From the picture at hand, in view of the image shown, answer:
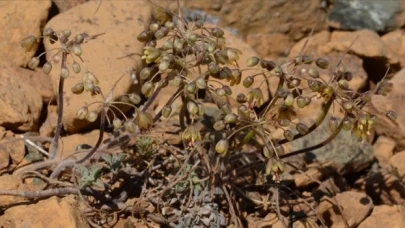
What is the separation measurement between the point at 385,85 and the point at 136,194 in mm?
1498

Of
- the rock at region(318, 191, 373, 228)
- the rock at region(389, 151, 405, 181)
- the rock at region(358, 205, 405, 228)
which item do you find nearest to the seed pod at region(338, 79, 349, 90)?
the rock at region(318, 191, 373, 228)

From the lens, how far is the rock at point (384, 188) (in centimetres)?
496

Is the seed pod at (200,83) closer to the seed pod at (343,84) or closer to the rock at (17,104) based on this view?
the seed pod at (343,84)

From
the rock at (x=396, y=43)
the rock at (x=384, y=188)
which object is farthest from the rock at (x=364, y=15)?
the rock at (x=384, y=188)

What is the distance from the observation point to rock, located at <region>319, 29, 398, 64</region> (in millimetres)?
5891

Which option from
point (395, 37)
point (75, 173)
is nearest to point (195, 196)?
point (75, 173)

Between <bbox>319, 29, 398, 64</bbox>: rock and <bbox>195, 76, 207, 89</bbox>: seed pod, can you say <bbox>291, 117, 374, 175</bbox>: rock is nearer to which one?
<bbox>319, 29, 398, 64</bbox>: rock

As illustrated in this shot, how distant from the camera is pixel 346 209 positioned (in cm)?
468

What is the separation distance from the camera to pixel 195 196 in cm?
449

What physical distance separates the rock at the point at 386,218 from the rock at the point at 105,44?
1582 mm

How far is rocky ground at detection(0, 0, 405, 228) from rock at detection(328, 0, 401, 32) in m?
0.16

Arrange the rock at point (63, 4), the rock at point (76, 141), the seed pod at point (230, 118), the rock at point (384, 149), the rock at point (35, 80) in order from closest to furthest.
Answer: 1. the seed pod at point (230, 118)
2. the rock at point (76, 141)
3. the rock at point (35, 80)
4. the rock at point (384, 149)
5. the rock at point (63, 4)

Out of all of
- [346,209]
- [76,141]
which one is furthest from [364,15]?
[76,141]

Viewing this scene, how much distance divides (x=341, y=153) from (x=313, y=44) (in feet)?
4.59
